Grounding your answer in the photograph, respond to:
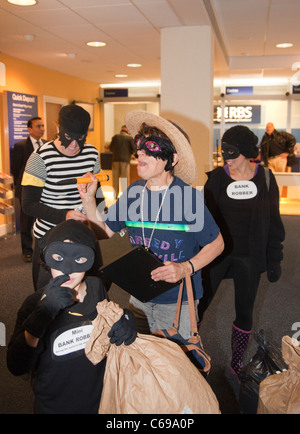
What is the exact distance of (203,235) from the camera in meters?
1.99

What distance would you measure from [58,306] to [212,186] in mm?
1750

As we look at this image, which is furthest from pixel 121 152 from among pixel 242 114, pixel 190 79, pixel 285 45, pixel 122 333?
pixel 122 333

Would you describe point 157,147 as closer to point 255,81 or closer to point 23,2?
point 23,2

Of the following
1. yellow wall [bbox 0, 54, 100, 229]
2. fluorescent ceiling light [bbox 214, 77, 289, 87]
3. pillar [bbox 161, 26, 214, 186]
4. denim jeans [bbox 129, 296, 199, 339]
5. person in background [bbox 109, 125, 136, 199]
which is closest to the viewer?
denim jeans [bbox 129, 296, 199, 339]

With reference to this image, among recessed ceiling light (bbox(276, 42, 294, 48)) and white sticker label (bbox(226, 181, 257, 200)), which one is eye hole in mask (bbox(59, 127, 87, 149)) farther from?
recessed ceiling light (bbox(276, 42, 294, 48))

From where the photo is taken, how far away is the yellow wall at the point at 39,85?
7734 millimetres

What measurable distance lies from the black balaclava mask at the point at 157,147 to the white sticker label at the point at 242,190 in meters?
0.92

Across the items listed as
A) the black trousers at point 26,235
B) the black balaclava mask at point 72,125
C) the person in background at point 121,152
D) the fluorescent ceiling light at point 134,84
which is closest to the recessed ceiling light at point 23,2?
the black trousers at point 26,235

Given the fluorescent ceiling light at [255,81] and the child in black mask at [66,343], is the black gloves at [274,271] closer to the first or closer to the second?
the child in black mask at [66,343]

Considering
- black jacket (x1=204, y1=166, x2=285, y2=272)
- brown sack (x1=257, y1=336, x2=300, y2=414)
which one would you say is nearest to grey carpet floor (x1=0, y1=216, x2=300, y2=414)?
black jacket (x1=204, y1=166, x2=285, y2=272)

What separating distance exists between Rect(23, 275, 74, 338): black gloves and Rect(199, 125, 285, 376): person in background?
1602 mm

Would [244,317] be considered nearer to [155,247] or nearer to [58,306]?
[155,247]

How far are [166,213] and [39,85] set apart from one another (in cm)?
816

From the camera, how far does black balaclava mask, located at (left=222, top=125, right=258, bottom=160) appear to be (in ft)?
9.37
